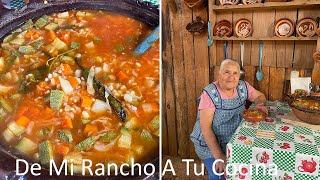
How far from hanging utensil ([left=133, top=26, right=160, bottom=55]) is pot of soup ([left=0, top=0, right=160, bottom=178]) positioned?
22 mm

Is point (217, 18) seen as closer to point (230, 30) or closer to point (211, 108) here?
point (230, 30)

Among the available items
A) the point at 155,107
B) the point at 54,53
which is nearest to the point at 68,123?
the point at 54,53

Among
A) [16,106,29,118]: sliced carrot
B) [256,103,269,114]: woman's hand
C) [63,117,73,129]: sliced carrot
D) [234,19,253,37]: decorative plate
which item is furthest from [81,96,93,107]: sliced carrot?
[234,19,253,37]: decorative plate

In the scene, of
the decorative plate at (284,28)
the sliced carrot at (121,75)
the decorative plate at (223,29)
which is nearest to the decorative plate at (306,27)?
the decorative plate at (284,28)

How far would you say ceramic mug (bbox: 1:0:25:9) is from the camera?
71.0 inches

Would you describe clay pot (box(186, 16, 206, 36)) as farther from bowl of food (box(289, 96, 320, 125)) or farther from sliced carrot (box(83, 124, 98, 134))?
sliced carrot (box(83, 124, 98, 134))

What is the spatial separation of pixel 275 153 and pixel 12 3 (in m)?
1.67

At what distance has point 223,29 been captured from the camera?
2.64 meters

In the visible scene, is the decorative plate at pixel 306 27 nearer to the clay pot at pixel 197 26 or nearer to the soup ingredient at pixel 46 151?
the clay pot at pixel 197 26

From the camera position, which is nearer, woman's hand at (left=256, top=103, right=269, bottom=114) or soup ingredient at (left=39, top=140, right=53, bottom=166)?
soup ingredient at (left=39, top=140, right=53, bottom=166)

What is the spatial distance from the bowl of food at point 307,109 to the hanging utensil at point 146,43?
0.96 m

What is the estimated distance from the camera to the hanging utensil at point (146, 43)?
1.91 metres

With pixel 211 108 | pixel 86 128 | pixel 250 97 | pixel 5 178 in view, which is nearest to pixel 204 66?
pixel 250 97

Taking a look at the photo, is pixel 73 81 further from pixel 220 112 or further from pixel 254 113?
pixel 254 113
